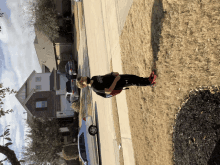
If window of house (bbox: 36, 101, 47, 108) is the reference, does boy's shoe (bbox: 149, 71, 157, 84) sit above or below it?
below

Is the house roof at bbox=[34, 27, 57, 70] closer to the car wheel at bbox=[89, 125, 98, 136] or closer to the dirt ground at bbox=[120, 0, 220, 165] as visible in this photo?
the car wheel at bbox=[89, 125, 98, 136]

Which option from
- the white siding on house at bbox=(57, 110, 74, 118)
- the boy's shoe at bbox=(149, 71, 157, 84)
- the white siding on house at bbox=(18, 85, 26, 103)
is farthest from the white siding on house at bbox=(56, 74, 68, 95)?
the boy's shoe at bbox=(149, 71, 157, 84)

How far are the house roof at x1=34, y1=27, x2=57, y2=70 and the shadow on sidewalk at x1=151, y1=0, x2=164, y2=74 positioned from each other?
1843 cm

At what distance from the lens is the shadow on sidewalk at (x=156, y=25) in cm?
327

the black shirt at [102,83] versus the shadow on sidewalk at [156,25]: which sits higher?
the shadow on sidewalk at [156,25]

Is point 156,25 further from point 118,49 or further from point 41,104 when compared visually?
point 41,104

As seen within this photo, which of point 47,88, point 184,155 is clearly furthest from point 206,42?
point 47,88

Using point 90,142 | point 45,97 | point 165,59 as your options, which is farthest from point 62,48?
point 165,59

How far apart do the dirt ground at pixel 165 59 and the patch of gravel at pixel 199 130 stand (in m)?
0.17

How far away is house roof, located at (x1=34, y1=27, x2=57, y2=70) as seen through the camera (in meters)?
19.7

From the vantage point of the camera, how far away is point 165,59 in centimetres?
342

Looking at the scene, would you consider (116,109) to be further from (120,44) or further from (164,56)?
(164,56)

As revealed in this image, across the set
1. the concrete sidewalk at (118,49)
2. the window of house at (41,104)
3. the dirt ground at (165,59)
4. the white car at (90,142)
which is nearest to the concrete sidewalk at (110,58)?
the concrete sidewalk at (118,49)

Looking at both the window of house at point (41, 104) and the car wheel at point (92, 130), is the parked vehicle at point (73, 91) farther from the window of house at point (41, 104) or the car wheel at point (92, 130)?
the car wheel at point (92, 130)
